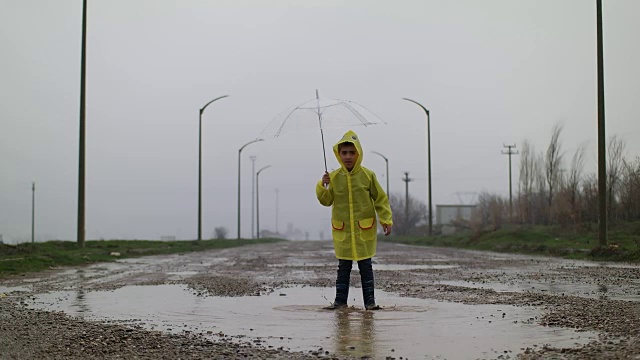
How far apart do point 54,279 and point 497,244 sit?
27.2 metres

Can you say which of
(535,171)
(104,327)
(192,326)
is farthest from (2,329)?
(535,171)

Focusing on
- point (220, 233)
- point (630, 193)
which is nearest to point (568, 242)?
point (630, 193)

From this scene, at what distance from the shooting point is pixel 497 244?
38562 mm

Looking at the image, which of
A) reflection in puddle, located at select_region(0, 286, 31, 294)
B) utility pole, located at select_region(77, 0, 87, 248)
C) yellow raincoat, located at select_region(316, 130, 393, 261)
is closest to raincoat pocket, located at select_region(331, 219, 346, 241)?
yellow raincoat, located at select_region(316, 130, 393, 261)

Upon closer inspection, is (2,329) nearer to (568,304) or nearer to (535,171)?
(568,304)

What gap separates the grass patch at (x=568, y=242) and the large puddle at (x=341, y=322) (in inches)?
515

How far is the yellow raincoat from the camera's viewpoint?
9734mm

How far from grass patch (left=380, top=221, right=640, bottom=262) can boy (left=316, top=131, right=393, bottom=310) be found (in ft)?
43.9

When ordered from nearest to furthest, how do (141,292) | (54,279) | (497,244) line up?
1. (141,292)
2. (54,279)
3. (497,244)

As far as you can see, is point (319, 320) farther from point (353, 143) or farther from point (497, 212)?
point (497, 212)

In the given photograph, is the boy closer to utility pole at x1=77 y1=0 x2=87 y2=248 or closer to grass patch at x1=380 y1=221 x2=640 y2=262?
grass patch at x1=380 y1=221 x2=640 y2=262

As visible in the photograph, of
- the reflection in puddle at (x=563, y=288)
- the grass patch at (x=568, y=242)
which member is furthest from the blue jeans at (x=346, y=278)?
the grass patch at (x=568, y=242)

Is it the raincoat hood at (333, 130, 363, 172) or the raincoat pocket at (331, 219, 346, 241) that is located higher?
the raincoat hood at (333, 130, 363, 172)

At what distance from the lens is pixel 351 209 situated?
9758mm
